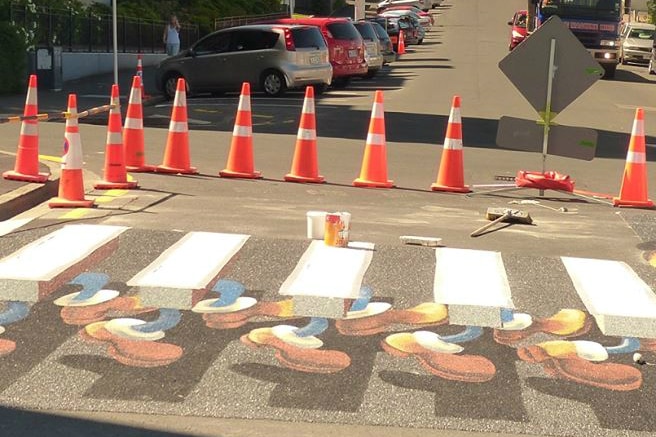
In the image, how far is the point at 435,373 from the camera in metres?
6.55

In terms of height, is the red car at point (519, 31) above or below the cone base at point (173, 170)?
above

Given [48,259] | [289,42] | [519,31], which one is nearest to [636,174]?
[48,259]

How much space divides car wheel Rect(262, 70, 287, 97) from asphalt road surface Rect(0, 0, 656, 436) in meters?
14.7

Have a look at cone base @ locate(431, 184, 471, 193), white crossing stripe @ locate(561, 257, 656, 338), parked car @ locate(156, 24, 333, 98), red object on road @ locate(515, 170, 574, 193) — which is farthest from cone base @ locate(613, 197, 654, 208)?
parked car @ locate(156, 24, 333, 98)

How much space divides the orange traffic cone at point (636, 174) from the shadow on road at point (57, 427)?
8.36 m

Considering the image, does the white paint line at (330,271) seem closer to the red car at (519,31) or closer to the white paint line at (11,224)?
the white paint line at (11,224)

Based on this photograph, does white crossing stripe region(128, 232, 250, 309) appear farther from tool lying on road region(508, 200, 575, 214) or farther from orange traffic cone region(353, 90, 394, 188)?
orange traffic cone region(353, 90, 394, 188)

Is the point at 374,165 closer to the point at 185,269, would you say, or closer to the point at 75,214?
the point at 75,214

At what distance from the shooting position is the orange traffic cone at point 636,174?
12.9 meters

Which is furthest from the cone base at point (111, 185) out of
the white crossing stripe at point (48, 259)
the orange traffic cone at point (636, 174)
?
the orange traffic cone at point (636, 174)

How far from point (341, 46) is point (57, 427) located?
91.8 feet

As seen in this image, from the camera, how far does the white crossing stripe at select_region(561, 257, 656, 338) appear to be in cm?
764

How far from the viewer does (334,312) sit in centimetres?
775

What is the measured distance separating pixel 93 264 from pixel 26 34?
20437mm
